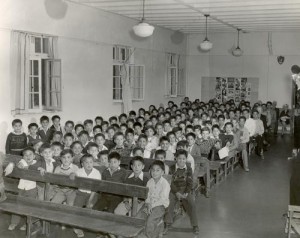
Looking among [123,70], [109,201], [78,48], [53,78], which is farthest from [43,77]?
[109,201]

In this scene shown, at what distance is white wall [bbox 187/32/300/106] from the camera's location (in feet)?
55.6

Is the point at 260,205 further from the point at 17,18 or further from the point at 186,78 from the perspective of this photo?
the point at 186,78

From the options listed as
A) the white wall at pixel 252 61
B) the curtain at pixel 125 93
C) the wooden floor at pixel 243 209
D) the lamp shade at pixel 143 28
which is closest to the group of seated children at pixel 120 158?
the wooden floor at pixel 243 209

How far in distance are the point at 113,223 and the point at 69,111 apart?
20.1ft

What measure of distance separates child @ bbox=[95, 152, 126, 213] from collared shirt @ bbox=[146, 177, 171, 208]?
0.55m

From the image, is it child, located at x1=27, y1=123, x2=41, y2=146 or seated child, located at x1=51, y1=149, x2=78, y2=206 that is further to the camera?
child, located at x1=27, y1=123, x2=41, y2=146

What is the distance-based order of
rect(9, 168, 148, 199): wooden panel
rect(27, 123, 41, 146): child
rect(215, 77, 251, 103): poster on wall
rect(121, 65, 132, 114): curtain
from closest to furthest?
1. rect(9, 168, 148, 199): wooden panel
2. rect(27, 123, 41, 146): child
3. rect(121, 65, 132, 114): curtain
4. rect(215, 77, 251, 103): poster on wall

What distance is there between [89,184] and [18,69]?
4.36 metres

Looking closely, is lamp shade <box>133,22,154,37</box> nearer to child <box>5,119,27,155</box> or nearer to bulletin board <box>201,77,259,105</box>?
child <box>5,119,27,155</box>

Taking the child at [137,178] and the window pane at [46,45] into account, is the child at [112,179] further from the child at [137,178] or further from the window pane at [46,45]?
the window pane at [46,45]

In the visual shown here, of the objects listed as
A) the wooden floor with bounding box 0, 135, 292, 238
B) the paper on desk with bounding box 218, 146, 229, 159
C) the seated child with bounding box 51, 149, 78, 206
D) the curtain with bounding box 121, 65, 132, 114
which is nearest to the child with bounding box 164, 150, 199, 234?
the wooden floor with bounding box 0, 135, 292, 238

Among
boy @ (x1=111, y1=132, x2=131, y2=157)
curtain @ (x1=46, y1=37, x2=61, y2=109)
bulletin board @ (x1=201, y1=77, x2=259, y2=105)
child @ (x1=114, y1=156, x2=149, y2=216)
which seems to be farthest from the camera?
bulletin board @ (x1=201, y1=77, x2=259, y2=105)

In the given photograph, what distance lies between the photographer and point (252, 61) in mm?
17656

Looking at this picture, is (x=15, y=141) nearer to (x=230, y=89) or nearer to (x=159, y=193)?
(x=159, y=193)
